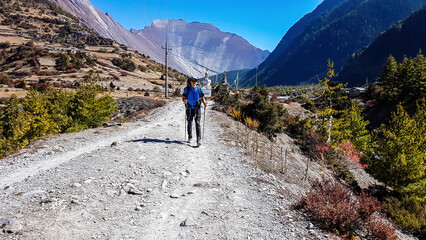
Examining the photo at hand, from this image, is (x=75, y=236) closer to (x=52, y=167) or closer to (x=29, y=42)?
(x=52, y=167)

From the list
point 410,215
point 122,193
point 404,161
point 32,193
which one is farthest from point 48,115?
point 404,161

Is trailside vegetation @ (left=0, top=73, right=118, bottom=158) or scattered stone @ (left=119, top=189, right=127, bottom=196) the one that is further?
trailside vegetation @ (left=0, top=73, right=118, bottom=158)

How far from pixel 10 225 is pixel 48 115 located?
33.9ft

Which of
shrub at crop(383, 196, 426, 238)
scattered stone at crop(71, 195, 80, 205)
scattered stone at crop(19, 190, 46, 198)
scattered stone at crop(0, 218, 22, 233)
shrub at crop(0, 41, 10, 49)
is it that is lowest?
shrub at crop(383, 196, 426, 238)

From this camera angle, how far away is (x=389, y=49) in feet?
595

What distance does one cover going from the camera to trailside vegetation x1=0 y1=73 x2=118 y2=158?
34.3 ft

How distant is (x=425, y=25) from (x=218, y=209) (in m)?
251

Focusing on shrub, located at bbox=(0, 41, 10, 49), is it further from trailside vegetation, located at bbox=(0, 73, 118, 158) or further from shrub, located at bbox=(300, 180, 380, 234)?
shrub, located at bbox=(300, 180, 380, 234)

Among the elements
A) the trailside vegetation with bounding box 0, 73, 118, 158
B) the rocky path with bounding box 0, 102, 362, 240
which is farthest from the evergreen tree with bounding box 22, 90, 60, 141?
the rocky path with bounding box 0, 102, 362, 240

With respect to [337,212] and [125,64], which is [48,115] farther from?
[125,64]

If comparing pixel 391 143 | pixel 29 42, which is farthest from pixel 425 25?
pixel 29 42

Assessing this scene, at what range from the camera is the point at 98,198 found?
4699 millimetres

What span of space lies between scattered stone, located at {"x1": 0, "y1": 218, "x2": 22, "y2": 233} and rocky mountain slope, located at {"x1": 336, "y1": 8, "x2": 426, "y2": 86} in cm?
20297

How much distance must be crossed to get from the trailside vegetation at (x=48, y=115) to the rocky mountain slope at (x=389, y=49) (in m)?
196
